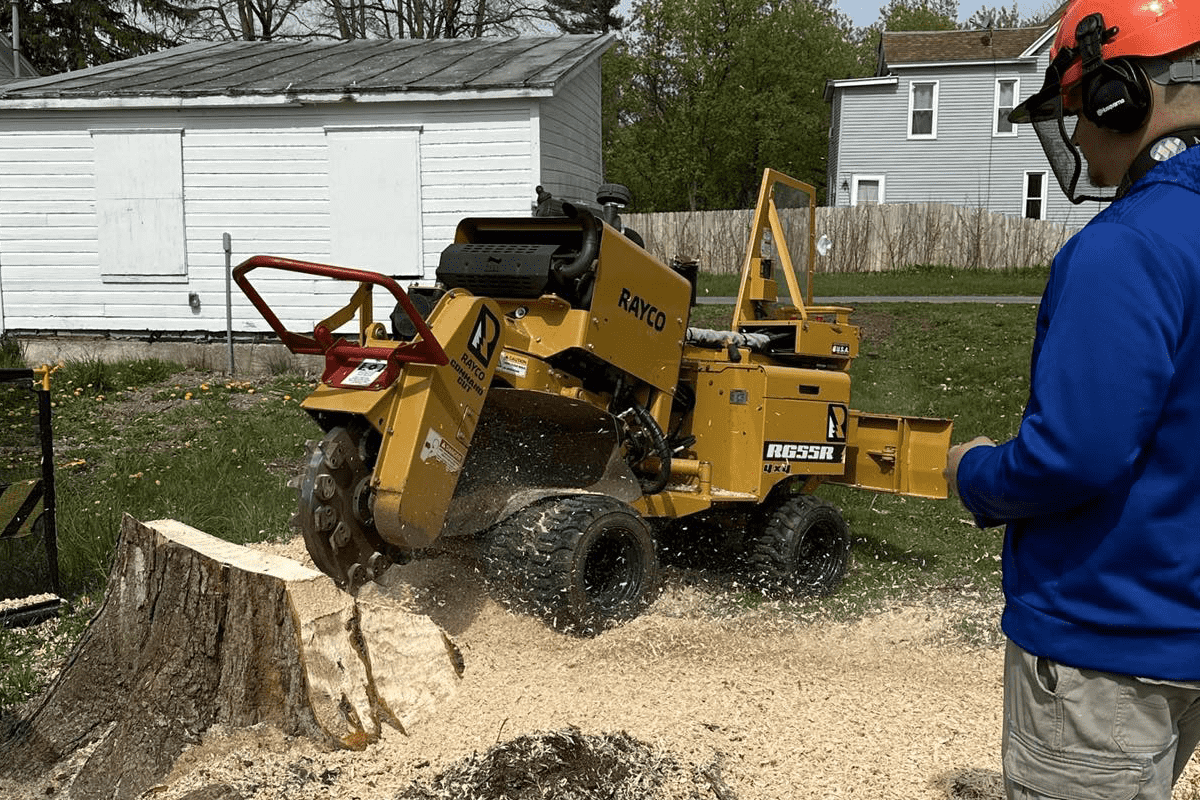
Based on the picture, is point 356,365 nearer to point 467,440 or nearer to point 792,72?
point 467,440

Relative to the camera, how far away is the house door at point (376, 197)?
1350 cm

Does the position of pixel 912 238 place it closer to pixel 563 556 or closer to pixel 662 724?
pixel 563 556

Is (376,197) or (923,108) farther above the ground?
(923,108)

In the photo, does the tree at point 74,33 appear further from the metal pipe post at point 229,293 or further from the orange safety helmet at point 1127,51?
the orange safety helmet at point 1127,51

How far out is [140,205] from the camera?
555 inches

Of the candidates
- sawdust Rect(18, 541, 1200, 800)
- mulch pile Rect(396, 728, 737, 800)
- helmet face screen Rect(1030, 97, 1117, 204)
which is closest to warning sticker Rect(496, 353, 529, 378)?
sawdust Rect(18, 541, 1200, 800)

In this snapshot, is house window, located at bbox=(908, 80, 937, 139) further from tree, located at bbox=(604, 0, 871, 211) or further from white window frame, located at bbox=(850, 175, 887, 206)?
tree, located at bbox=(604, 0, 871, 211)

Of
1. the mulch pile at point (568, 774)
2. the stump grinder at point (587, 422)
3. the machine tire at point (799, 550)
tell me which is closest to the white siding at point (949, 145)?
the stump grinder at point (587, 422)

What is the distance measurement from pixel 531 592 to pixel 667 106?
44.2 m

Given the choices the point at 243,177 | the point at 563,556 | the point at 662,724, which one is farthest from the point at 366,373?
the point at 243,177

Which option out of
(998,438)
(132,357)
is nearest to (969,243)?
(998,438)

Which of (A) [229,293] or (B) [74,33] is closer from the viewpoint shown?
(A) [229,293]

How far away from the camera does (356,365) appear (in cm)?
462

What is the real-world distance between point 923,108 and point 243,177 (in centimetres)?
2424
